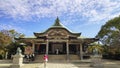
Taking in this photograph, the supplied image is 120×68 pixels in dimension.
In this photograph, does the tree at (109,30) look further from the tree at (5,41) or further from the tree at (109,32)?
the tree at (5,41)

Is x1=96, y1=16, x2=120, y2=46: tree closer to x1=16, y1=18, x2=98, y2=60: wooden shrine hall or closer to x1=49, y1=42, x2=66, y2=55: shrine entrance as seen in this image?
x1=16, y1=18, x2=98, y2=60: wooden shrine hall

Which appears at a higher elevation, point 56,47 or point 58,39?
point 58,39

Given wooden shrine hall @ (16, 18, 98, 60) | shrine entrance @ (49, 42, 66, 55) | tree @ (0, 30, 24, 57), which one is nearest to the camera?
wooden shrine hall @ (16, 18, 98, 60)

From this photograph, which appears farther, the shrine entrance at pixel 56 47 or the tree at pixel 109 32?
the shrine entrance at pixel 56 47

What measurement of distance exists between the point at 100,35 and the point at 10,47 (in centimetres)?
2056

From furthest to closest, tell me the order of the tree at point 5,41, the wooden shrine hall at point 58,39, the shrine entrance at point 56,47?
the tree at point 5,41 → the shrine entrance at point 56,47 → the wooden shrine hall at point 58,39

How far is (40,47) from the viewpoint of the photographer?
41812 mm

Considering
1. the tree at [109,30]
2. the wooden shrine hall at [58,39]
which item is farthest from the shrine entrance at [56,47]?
the tree at [109,30]

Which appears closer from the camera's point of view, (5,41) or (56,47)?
(56,47)

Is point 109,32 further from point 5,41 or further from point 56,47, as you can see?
point 5,41

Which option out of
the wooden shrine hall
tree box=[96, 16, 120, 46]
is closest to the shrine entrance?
the wooden shrine hall

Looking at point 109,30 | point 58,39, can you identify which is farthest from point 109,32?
point 58,39

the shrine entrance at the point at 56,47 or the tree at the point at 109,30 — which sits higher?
the tree at the point at 109,30

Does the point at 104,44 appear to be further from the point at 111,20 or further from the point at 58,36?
the point at 58,36
